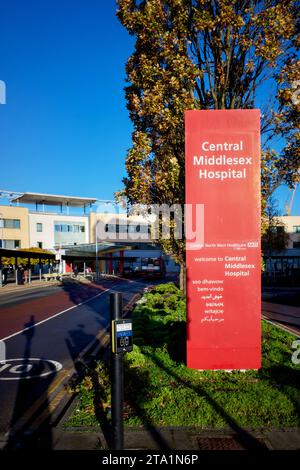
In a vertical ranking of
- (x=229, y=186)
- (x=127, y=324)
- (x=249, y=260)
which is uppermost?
(x=229, y=186)

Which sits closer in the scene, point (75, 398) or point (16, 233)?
point (75, 398)

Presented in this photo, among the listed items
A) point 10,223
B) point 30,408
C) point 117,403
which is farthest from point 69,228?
point 117,403

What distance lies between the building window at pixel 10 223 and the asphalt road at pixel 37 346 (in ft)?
133

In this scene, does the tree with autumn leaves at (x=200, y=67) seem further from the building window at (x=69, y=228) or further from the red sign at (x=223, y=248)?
the building window at (x=69, y=228)

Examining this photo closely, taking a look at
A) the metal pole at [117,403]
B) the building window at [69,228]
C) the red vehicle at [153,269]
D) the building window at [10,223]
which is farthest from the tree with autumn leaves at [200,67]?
the building window at [69,228]

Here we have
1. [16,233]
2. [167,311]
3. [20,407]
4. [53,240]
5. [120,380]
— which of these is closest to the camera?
[120,380]

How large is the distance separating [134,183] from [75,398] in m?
7.50

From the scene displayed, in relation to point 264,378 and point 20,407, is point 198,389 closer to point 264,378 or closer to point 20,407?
point 264,378

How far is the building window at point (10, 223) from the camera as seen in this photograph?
55.9 metres

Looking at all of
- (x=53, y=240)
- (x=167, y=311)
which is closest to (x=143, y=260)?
(x=53, y=240)

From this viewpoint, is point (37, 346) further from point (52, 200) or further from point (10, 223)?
point (52, 200)

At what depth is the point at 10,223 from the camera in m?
57.3

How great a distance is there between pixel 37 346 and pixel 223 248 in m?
6.12

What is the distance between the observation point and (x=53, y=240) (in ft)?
Answer: 205
